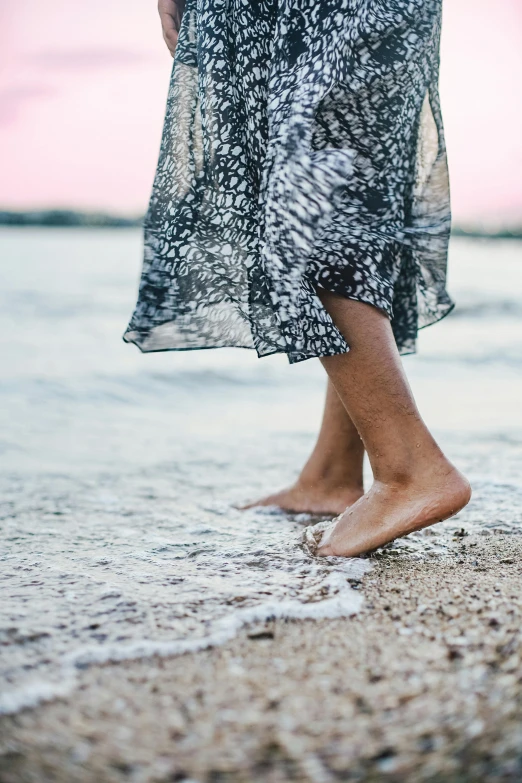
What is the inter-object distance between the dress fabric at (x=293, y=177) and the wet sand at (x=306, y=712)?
59 cm

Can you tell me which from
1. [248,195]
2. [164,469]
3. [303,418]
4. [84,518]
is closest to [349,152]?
[248,195]

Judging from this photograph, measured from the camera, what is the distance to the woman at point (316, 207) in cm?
145

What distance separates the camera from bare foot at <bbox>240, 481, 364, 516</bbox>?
6.82ft

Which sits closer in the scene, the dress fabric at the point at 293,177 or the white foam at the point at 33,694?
the white foam at the point at 33,694

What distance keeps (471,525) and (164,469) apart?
129 cm

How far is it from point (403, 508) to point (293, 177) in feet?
2.41

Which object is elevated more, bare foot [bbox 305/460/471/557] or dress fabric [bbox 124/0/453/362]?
dress fabric [bbox 124/0/453/362]

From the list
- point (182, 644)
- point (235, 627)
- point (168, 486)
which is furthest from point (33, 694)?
point (168, 486)

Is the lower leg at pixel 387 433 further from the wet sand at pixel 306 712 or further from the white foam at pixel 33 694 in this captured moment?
the white foam at pixel 33 694

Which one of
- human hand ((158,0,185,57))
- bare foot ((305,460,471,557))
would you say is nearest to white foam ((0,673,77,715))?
bare foot ((305,460,471,557))

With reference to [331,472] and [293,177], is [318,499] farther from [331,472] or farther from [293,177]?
[293,177]

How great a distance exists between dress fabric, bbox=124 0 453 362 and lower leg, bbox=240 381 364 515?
12.9 inches

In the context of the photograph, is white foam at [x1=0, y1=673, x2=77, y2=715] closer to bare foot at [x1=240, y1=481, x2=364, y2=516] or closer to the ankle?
the ankle

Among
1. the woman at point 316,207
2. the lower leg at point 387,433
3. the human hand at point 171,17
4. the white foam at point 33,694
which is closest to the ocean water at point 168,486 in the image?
the white foam at point 33,694
